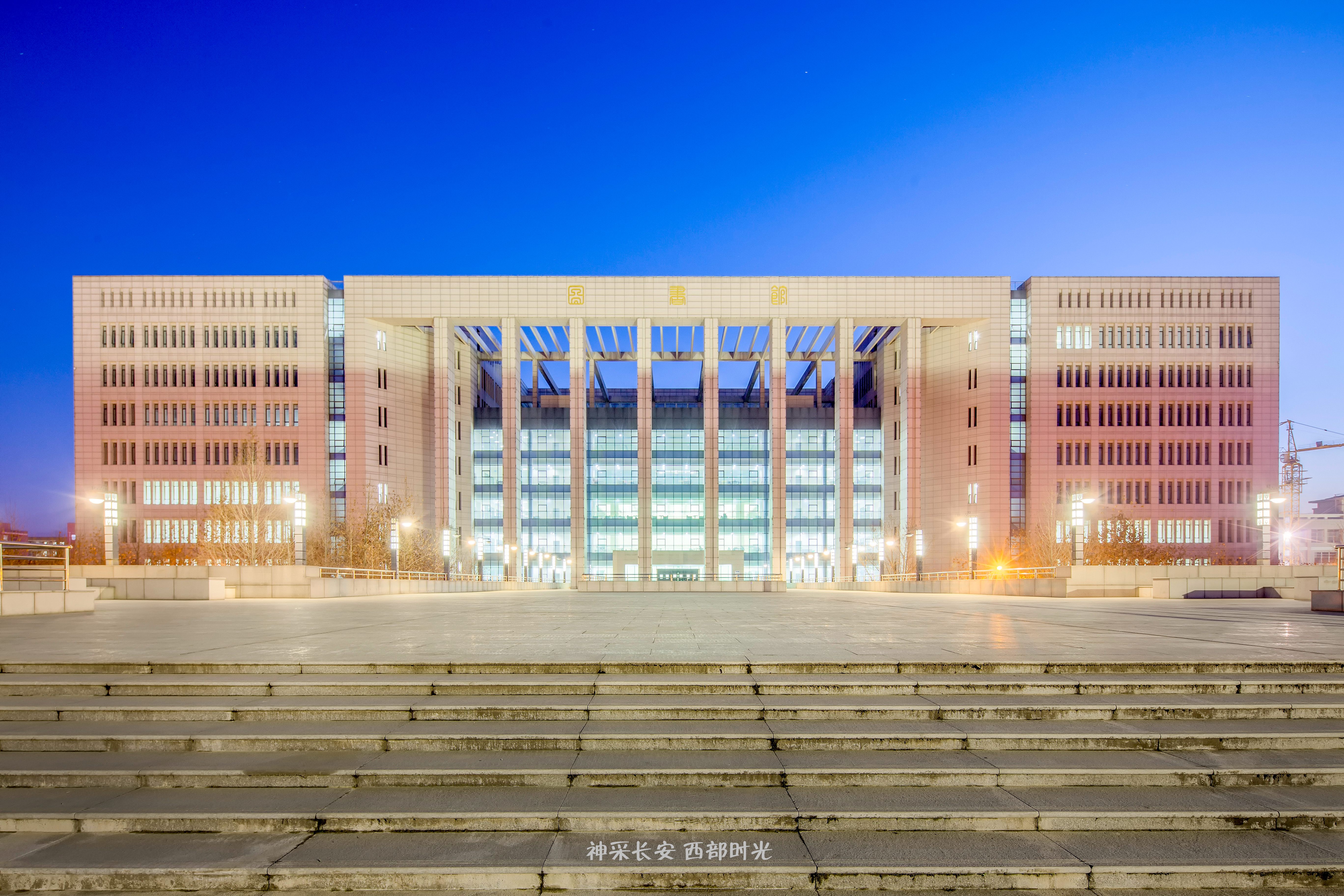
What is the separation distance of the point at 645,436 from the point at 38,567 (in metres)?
53.3

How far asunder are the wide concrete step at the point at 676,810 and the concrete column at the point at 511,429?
64444mm

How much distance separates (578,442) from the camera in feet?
239

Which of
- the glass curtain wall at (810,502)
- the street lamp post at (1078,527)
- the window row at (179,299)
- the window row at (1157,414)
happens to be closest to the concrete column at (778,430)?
the glass curtain wall at (810,502)

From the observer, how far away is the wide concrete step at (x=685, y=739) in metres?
7.32

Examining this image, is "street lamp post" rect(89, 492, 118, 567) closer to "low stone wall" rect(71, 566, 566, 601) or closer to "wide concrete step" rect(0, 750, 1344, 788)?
"low stone wall" rect(71, 566, 566, 601)

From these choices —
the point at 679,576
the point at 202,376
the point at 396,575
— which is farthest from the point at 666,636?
the point at 202,376

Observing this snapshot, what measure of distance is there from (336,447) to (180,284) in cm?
2563

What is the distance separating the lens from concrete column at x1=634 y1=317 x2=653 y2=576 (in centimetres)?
7069

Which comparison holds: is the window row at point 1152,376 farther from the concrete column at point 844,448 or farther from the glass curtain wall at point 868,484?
the concrete column at point 844,448

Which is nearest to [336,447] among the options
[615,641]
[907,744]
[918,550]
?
[918,550]

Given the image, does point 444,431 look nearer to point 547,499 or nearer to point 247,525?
point 547,499

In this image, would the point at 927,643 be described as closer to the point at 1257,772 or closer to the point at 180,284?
the point at 1257,772

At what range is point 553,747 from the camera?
733 cm

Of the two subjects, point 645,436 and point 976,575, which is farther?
point 645,436
